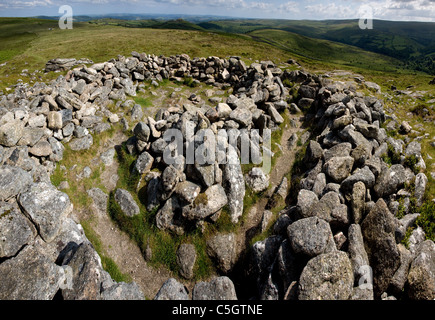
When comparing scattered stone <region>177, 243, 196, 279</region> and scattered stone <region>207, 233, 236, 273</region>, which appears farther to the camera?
scattered stone <region>207, 233, 236, 273</region>

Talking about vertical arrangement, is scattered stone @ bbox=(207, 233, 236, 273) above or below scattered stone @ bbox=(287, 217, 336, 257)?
below

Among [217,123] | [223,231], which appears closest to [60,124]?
[217,123]

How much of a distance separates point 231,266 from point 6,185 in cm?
1186

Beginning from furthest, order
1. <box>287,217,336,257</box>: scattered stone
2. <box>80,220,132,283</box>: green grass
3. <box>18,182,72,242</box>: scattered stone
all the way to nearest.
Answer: <box>80,220,132,283</box>: green grass → <box>18,182,72,242</box>: scattered stone → <box>287,217,336,257</box>: scattered stone

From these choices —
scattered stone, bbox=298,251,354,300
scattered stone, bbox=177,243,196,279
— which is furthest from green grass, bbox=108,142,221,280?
scattered stone, bbox=298,251,354,300

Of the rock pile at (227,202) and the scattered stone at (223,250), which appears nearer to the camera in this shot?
the rock pile at (227,202)

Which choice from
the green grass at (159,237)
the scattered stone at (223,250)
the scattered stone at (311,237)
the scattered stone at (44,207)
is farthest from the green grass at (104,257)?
the scattered stone at (311,237)

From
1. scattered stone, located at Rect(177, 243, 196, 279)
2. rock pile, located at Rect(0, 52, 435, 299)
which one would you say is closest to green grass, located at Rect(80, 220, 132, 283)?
rock pile, located at Rect(0, 52, 435, 299)

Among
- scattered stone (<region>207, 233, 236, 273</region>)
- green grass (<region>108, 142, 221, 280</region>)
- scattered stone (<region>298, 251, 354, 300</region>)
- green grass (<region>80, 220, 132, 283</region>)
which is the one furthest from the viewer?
green grass (<region>108, 142, 221, 280</region>)

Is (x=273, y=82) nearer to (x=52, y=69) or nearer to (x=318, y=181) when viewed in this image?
(x=318, y=181)

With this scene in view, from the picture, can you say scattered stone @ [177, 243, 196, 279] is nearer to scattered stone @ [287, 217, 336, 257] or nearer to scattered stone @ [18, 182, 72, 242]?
scattered stone @ [287, 217, 336, 257]

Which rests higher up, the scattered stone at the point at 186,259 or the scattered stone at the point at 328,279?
the scattered stone at the point at 328,279

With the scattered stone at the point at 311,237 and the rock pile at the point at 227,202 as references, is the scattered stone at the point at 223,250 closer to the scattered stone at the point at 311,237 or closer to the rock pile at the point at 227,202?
the rock pile at the point at 227,202
